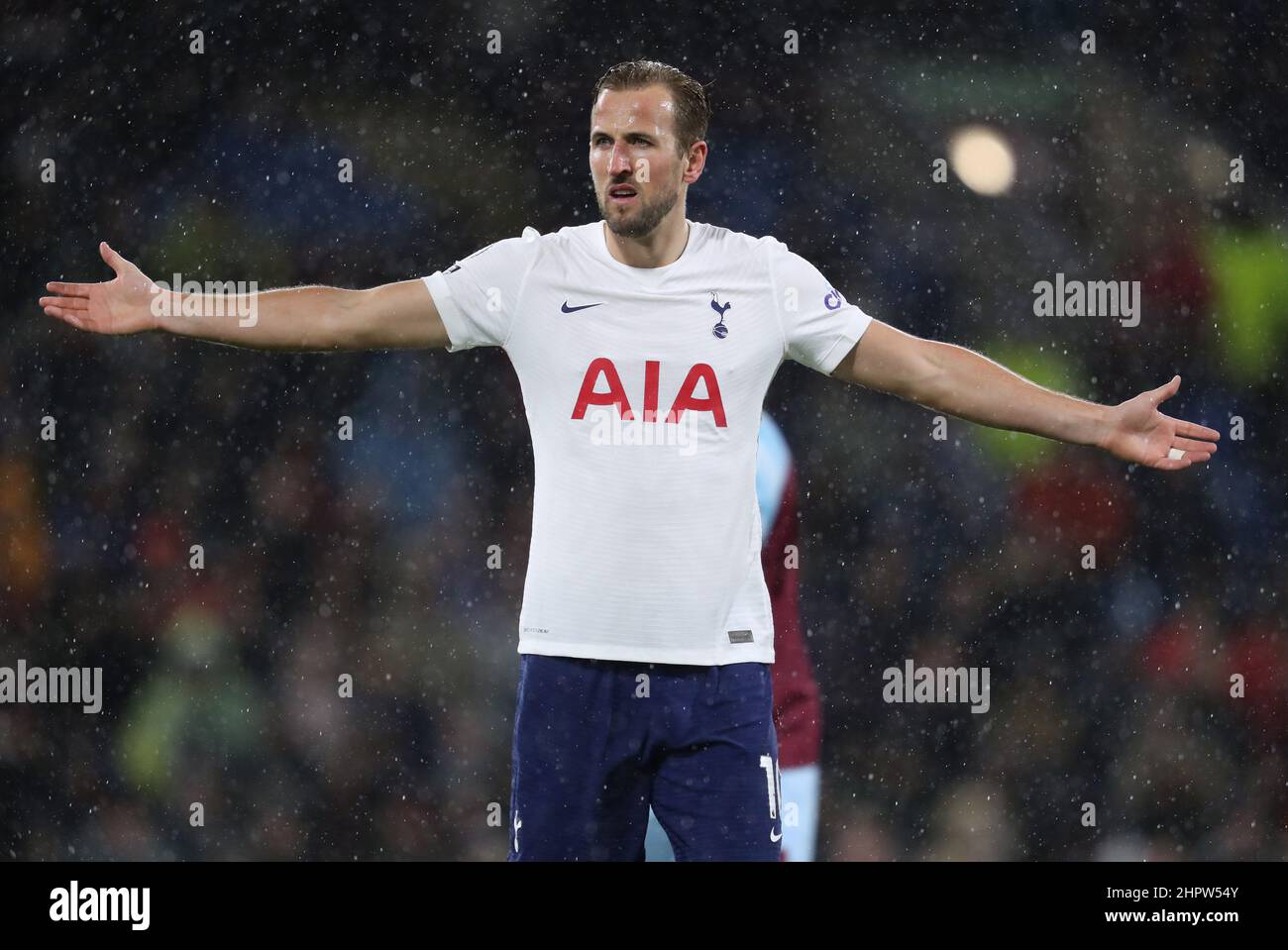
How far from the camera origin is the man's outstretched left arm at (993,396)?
11.7 ft

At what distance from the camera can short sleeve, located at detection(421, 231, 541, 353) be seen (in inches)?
138

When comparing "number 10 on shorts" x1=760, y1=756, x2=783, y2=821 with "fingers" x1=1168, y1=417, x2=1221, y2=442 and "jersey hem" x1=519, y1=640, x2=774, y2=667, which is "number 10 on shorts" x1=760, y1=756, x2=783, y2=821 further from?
"fingers" x1=1168, y1=417, x2=1221, y2=442

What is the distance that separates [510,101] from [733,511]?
330 cm

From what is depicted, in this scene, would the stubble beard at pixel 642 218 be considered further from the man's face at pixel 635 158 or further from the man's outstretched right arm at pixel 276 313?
the man's outstretched right arm at pixel 276 313

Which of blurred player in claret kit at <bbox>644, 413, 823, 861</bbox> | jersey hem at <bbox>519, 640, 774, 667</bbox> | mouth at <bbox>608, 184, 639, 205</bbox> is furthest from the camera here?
blurred player in claret kit at <bbox>644, 413, 823, 861</bbox>

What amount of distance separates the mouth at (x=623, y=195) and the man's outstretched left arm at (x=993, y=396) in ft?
2.12

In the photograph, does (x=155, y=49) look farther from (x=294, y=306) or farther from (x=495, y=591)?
(x=294, y=306)

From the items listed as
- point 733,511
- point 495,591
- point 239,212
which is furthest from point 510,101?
point 733,511

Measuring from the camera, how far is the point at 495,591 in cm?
624

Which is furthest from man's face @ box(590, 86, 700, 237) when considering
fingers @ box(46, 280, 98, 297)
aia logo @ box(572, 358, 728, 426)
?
fingers @ box(46, 280, 98, 297)

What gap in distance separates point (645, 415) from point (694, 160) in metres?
0.69

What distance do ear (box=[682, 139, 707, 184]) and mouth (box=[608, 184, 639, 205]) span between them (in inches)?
7.1
